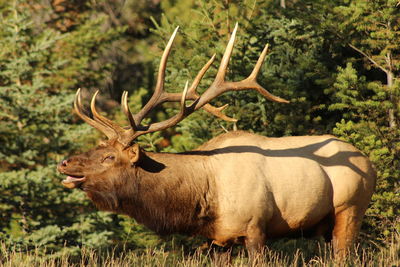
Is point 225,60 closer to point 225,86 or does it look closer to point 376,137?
point 225,86

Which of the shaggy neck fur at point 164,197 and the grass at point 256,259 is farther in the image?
the shaggy neck fur at point 164,197

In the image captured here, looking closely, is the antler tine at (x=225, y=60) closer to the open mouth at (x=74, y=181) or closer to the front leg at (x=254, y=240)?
the front leg at (x=254, y=240)

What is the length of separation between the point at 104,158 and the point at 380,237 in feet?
12.8

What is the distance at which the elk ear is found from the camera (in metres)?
6.78

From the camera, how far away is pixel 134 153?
682 cm

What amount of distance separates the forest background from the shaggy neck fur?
7.88ft

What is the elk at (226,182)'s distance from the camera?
6.77 meters

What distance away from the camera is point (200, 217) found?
6895mm

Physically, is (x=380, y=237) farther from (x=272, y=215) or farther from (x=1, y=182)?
(x=1, y=182)

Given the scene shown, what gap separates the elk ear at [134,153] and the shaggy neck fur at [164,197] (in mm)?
100

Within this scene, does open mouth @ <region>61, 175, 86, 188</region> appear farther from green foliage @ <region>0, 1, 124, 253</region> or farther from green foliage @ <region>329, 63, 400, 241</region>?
green foliage @ <region>0, 1, 124, 253</region>

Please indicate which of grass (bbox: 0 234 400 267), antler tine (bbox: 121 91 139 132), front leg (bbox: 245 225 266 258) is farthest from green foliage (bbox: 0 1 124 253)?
front leg (bbox: 245 225 266 258)

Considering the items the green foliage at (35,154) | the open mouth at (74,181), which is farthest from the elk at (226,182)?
the green foliage at (35,154)

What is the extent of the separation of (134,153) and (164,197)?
1.74 ft
